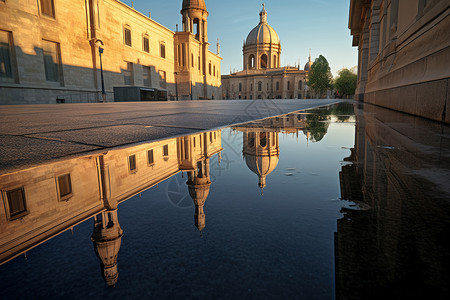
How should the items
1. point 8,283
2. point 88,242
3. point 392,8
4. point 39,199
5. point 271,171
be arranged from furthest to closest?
point 392,8 → point 271,171 → point 39,199 → point 88,242 → point 8,283

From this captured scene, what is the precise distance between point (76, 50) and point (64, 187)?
26616 millimetres

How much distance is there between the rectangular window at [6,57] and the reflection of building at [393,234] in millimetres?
22824

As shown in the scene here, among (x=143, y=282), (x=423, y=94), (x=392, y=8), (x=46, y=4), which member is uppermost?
(x=46, y=4)

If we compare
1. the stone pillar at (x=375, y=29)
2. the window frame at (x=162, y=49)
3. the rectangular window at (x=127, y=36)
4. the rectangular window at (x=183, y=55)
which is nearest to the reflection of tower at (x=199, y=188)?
the stone pillar at (x=375, y=29)

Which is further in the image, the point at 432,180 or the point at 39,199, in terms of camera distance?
the point at 432,180

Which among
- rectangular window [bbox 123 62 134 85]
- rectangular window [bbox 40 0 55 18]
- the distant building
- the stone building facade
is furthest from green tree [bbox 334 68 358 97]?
the distant building

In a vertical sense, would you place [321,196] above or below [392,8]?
below

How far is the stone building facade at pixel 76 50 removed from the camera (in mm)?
18266

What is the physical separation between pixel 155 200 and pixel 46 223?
32cm

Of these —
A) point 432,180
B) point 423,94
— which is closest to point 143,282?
point 432,180

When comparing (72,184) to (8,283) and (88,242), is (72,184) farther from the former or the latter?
(8,283)

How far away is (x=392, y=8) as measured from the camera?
9.81 meters

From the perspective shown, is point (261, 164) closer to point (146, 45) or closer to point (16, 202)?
point (16, 202)

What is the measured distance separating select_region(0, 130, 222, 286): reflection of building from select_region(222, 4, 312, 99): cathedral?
8112 centimetres
